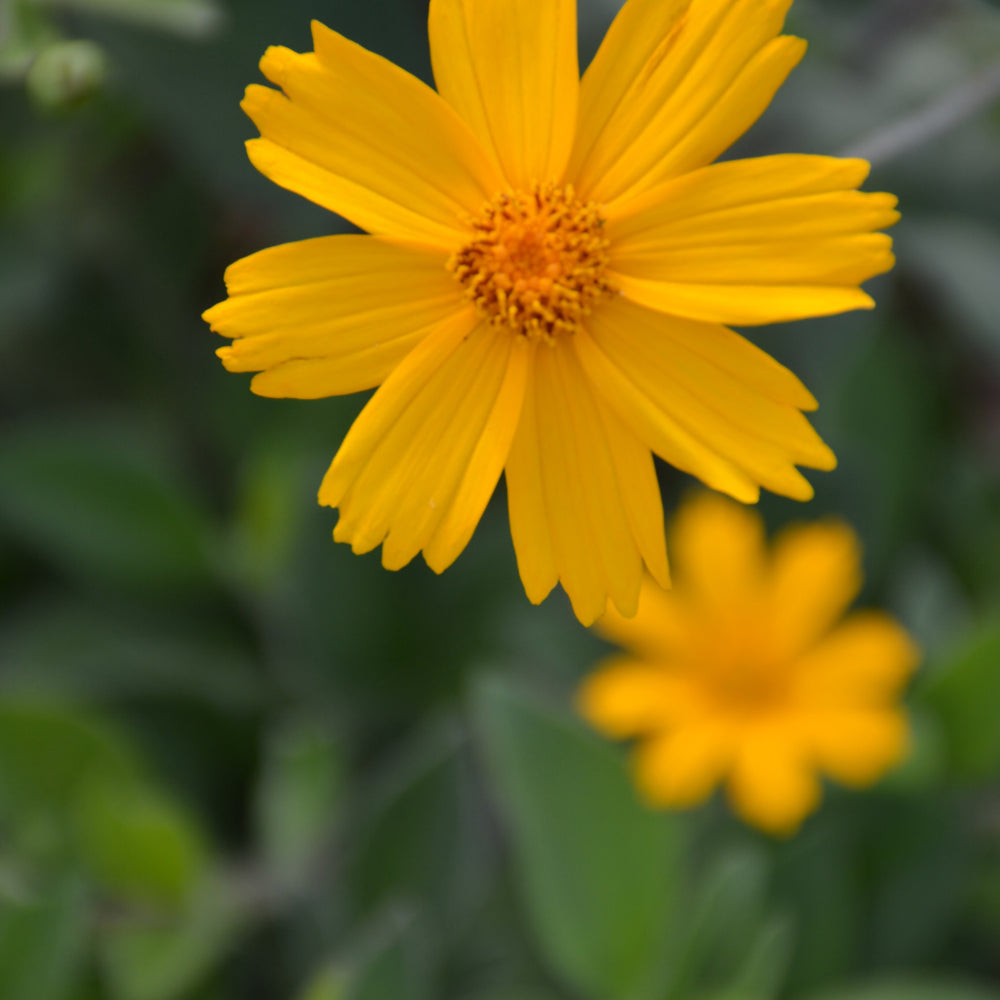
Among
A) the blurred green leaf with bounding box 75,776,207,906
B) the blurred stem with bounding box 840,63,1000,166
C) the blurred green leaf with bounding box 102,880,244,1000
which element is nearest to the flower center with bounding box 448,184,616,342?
the blurred stem with bounding box 840,63,1000,166

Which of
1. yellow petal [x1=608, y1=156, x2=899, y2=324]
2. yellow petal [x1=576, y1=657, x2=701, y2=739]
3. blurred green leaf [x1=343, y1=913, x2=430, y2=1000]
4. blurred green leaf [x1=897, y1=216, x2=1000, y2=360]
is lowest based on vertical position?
blurred green leaf [x1=343, y1=913, x2=430, y2=1000]

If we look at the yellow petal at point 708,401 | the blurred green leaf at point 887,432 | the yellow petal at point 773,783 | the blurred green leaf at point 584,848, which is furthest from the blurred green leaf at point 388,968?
the blurred green leaf at point 887,432

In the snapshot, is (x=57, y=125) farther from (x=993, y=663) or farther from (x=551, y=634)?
(x=993, y=663)

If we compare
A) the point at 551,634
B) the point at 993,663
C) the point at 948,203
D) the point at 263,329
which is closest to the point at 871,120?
the point at 948,203

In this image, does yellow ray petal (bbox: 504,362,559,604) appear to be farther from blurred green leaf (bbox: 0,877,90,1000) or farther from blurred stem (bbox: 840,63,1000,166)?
blurred green leaf (bbox: 0,877,90,1000)

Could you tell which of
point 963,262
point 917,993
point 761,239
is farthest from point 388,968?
point 963,262

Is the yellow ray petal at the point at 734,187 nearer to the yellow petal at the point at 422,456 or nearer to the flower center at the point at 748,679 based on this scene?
the yellow petal at the point at 422,456

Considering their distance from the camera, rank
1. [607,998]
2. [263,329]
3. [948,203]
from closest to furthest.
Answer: [263,329] < [607,998] < [948,203]
